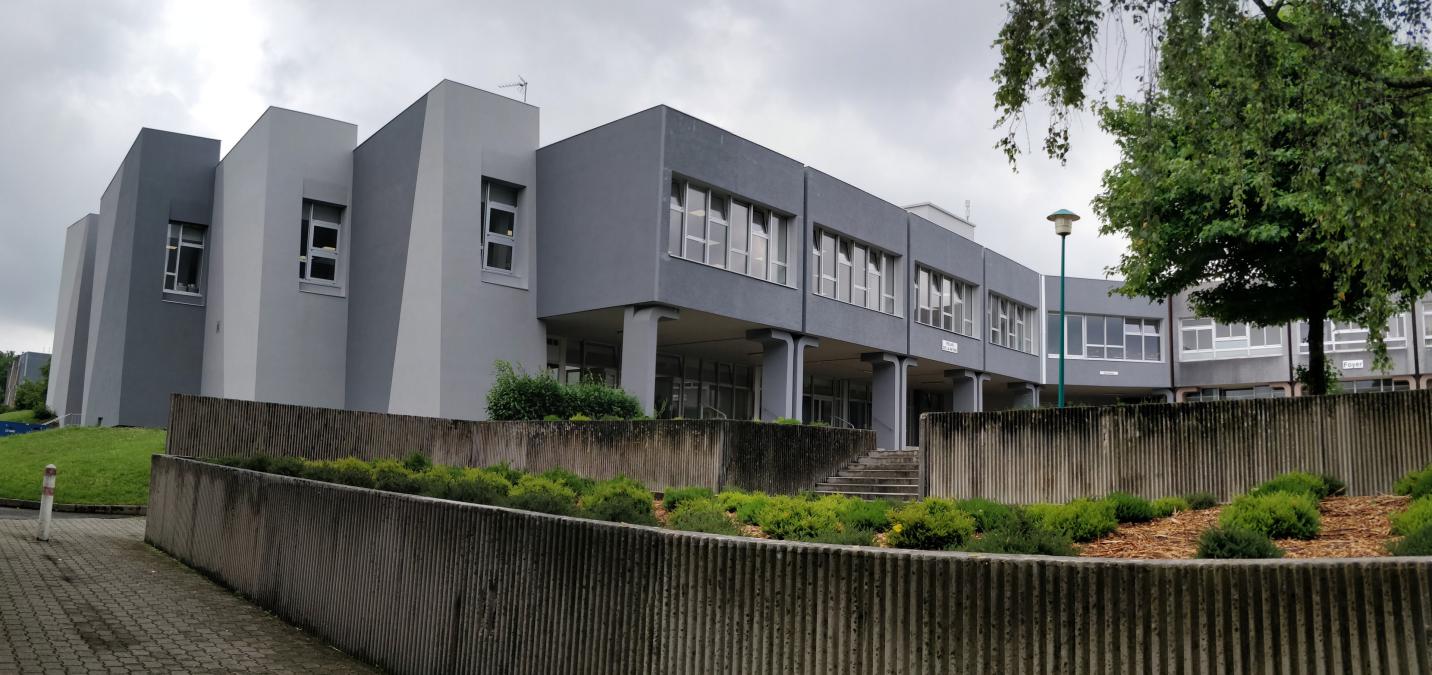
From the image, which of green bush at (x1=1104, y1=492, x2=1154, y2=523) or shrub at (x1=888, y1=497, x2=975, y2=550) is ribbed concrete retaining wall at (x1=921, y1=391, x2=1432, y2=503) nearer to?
green bush at (x1=1104, y1=492, x2=1154, y2=523)

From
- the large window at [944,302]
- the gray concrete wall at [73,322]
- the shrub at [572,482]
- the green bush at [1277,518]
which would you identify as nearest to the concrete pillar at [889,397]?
the large window at [944,302]

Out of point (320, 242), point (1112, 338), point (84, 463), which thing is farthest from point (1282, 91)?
point (1112, 338)

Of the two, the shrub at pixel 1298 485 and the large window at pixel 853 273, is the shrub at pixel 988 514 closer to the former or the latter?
the shrub at pixel 1298 485

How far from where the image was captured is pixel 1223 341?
46.1 meters

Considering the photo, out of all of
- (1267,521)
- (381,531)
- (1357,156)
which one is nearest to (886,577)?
(1267,521)

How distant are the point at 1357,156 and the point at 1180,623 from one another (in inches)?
295

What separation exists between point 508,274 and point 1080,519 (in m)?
20.2

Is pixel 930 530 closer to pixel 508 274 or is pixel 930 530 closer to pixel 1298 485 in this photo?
pixel 1298 485

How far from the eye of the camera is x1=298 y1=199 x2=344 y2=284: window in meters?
29.8

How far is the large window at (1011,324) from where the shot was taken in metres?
39.7

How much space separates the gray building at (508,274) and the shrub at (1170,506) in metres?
15.3

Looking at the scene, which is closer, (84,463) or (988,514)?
(988,514)

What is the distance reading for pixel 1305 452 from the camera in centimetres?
1009

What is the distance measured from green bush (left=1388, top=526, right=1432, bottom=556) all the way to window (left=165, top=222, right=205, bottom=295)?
3492cm
